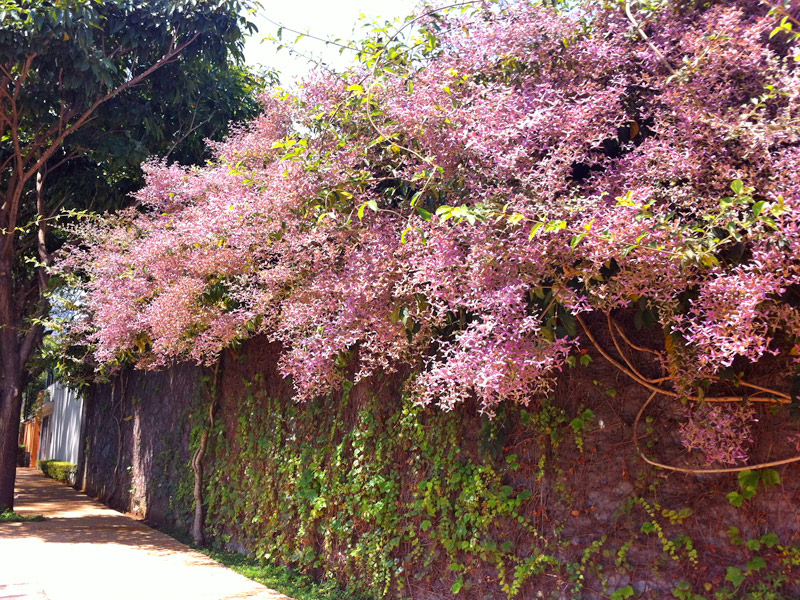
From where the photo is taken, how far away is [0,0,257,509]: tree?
28.6 feet

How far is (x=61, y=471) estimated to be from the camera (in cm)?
1911

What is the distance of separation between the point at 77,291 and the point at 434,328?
7.75 m

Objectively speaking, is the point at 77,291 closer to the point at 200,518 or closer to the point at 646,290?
the point at 200,518

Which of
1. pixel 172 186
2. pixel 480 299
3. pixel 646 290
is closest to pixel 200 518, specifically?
pixel 172 186

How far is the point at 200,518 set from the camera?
8734 millimetres

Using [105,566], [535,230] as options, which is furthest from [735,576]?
[105,566]

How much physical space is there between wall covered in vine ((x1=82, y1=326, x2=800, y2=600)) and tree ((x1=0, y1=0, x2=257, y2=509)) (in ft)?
13.9

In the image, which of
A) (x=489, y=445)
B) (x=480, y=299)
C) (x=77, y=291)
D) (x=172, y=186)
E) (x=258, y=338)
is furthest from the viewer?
(x=77, y=291)

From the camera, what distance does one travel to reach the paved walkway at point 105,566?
5.90 meters

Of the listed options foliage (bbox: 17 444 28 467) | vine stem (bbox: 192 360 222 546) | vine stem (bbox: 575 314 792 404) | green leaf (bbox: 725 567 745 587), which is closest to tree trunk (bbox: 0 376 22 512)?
vine stem (bbox: 192 360 222 546)

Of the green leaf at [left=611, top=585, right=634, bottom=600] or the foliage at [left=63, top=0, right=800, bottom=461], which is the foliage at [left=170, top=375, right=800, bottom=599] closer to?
the green leaf at [left=611, top=585, right=634, bottom=600]

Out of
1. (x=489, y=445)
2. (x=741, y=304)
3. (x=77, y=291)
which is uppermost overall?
(x=77, y=291)

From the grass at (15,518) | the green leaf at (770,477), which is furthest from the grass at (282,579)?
the grass at (15,518)

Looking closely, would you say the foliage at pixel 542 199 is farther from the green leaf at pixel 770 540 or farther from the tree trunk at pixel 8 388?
the tree trunk at pixel 8 388
